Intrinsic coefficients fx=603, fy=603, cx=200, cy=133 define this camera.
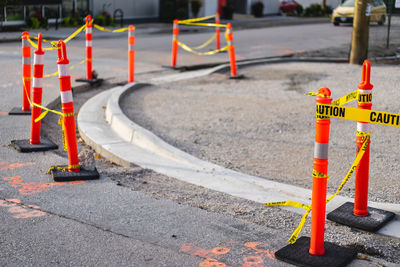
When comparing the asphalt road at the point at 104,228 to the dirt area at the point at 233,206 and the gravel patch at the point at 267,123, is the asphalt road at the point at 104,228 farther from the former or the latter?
the gravel patch at the point at 267,123

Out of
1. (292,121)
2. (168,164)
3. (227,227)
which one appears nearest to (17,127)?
(168,164)

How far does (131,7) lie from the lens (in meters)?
32.9

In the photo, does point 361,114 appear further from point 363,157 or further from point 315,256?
point 315,256

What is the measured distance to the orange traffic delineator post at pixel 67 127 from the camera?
640cm

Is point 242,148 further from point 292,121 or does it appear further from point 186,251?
point 186,251

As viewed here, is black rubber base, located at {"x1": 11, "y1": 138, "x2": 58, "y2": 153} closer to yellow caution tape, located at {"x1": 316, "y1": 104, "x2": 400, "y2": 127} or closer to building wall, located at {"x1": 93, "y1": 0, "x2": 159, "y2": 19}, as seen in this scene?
yellow caution tape, located at {"x1": 316, "y1": 104, "x2": 400, "y2": 127}

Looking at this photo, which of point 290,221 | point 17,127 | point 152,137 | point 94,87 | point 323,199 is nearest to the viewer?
point 323,199

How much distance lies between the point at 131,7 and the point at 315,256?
2973cm

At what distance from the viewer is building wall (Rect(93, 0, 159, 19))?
31.1 m

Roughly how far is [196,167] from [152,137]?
3.85 feet

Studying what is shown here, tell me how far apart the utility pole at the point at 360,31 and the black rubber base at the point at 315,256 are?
1153cm

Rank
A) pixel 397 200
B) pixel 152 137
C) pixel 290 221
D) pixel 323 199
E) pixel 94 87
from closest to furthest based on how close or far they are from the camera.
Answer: pixel 323 199
pixel 290 221
pixel 397 200
pixel 152 137
pixel 94 87

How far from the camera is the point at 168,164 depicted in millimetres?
7012

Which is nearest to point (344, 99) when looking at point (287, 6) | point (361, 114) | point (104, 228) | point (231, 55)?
point (361, 114)
